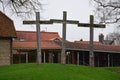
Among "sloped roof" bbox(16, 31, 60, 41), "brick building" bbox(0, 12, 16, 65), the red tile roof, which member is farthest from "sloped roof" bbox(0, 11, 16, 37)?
"sloped roof" bbox(16, 31, 60, 41)

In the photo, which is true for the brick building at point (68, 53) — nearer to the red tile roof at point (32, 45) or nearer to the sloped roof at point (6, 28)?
the red tile roof at point (32, 45)

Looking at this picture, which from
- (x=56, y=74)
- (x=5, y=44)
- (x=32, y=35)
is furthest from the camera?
(x=32, y=35)

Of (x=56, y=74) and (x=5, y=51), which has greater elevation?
(x=5, y=51)

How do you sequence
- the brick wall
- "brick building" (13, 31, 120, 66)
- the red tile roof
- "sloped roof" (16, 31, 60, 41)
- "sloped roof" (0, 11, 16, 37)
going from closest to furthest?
the brick wall
"sloped roof" (0, 11, 16, 37)
"brick building" (13, 31, 120, 66)
the red tile roof
"sloped roof" (16, 31, 60, 41)

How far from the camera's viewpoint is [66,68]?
23594mm

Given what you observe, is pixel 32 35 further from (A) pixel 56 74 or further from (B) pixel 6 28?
(A) pixel 56 74

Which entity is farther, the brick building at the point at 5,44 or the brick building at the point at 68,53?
the brick building at the point at 68,53

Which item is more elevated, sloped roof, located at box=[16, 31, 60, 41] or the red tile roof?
sloped roof, located at box=[16, 31, 60, 41]

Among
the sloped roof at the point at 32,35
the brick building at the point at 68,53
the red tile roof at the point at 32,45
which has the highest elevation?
the sloped roof at the point at 32,35

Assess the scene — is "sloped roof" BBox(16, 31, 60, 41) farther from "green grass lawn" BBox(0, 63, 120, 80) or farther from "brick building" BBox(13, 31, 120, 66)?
"green grass lawn" BBox(0, 63, 120, 80)

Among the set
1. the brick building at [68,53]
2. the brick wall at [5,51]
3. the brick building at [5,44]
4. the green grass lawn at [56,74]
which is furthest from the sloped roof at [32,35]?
the green grass lawn at [56,74]

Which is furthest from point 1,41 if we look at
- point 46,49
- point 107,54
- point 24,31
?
point 24,31

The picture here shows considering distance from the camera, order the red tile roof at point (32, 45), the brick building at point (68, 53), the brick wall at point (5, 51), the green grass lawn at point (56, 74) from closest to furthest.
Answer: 1. the green grass lawn at point (56, 74)
2. the brick wall at point (5, 51)
3. the brick building at point (68, 53)
4. the red tile roof at point (32, 45)

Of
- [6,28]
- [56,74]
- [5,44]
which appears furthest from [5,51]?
[56,74]
